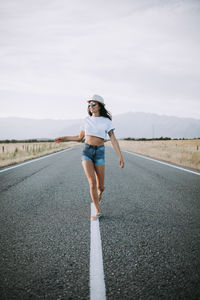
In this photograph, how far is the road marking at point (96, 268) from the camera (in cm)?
173

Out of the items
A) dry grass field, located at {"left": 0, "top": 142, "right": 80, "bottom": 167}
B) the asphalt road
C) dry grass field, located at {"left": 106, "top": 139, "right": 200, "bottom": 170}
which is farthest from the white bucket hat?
dry grass field, located at {"left": 0, "top": 142, "right": 80, "bottom": 167}

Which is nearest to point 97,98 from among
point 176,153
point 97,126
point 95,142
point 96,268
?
point 97,126

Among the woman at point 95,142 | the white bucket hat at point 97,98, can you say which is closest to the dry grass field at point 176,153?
the woman at point 95,142

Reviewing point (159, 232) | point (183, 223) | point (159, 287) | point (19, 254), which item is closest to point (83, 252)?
point (19, 254)

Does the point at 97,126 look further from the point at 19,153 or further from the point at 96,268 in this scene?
the point at 19,153

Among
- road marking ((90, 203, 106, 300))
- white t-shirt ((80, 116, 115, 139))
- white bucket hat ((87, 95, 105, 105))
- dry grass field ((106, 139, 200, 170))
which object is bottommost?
road marking ((90, 203, 106, 300))

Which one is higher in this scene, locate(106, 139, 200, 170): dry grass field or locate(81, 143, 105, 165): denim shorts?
locate(81, 143, 105, 165): denim shorts

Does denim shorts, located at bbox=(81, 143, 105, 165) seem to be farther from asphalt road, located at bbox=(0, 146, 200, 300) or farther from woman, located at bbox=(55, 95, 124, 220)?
asphalt road, located at bbox=(0, 146, 200, 300)

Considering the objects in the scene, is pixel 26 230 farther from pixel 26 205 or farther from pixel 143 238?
pixel 143 238

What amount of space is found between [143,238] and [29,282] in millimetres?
1535

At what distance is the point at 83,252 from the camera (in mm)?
2377

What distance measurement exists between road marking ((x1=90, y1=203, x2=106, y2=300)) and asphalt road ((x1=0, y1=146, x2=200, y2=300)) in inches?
2.0

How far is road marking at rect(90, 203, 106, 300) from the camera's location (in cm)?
173

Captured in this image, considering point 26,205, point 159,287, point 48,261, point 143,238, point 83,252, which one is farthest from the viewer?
point 26,205
